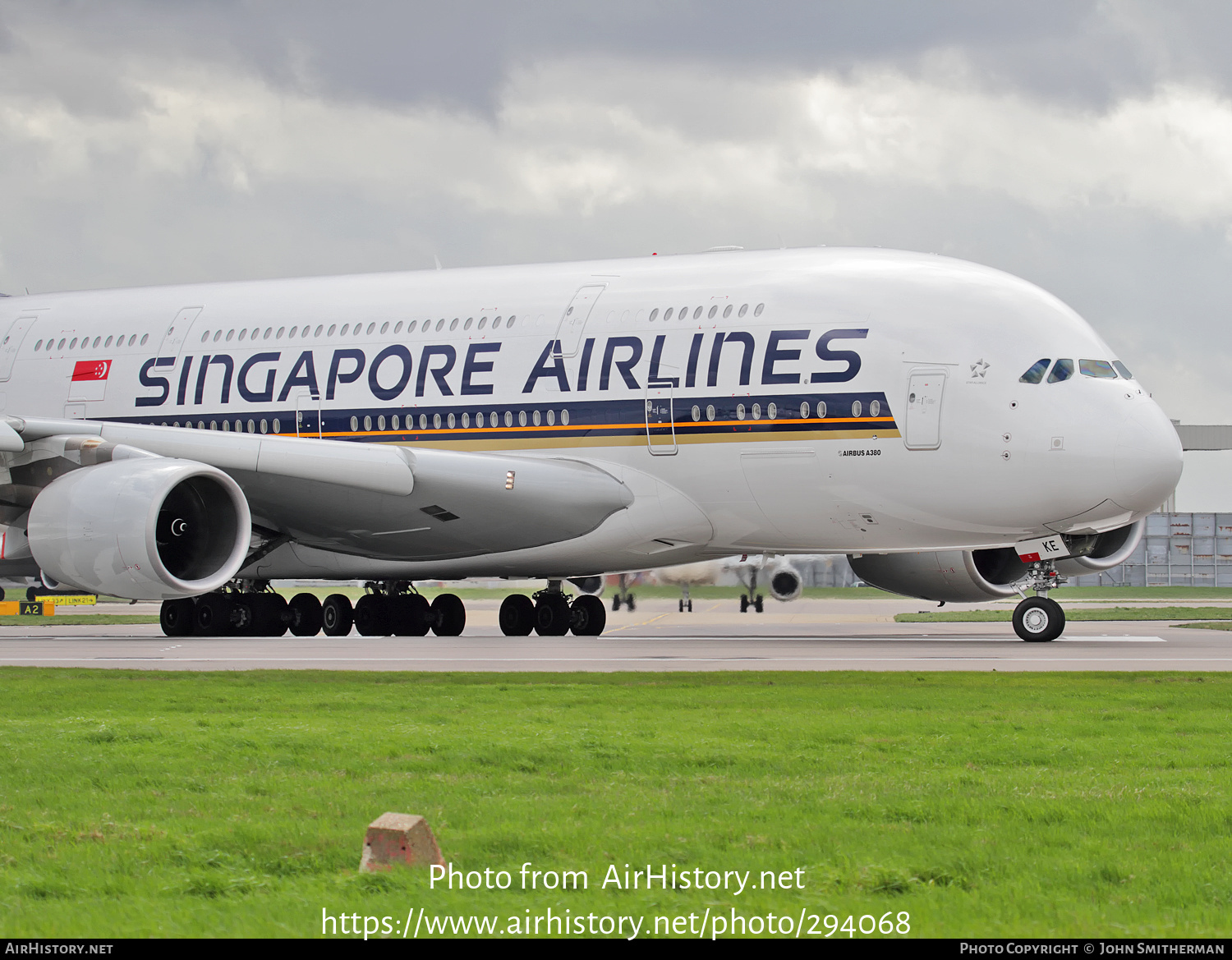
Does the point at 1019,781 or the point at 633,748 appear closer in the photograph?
the point at 1019,781

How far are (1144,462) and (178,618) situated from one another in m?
13.5

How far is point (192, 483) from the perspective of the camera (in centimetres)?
1655

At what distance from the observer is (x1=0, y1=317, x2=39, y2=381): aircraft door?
79.5ft

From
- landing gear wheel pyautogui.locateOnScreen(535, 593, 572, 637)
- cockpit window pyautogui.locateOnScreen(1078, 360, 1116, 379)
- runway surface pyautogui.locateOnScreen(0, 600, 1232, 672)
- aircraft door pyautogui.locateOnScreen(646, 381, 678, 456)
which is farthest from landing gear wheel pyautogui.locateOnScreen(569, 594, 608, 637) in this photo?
cockpit window pyautogui.locateOnScreen(1078, 360, 1116, 379)

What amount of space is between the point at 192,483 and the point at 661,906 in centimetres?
1261

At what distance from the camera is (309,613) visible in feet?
75.6

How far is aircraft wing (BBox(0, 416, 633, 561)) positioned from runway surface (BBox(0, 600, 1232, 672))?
142cm

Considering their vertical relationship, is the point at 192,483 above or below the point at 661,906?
above

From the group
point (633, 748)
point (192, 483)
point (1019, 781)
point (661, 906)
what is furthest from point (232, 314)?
point (661, 906)

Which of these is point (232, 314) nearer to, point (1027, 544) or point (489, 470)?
point (489, 470)

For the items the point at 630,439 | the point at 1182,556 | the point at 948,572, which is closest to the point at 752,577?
the point at 948,572

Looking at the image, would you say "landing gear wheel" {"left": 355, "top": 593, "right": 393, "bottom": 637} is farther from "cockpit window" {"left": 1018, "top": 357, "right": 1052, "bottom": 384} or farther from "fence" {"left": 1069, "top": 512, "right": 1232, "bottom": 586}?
"fence" {"left": 1069, "top": 512, "right": 1232, "bottom": 586}

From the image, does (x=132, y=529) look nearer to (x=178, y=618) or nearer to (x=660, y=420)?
(x=660, y=420)
